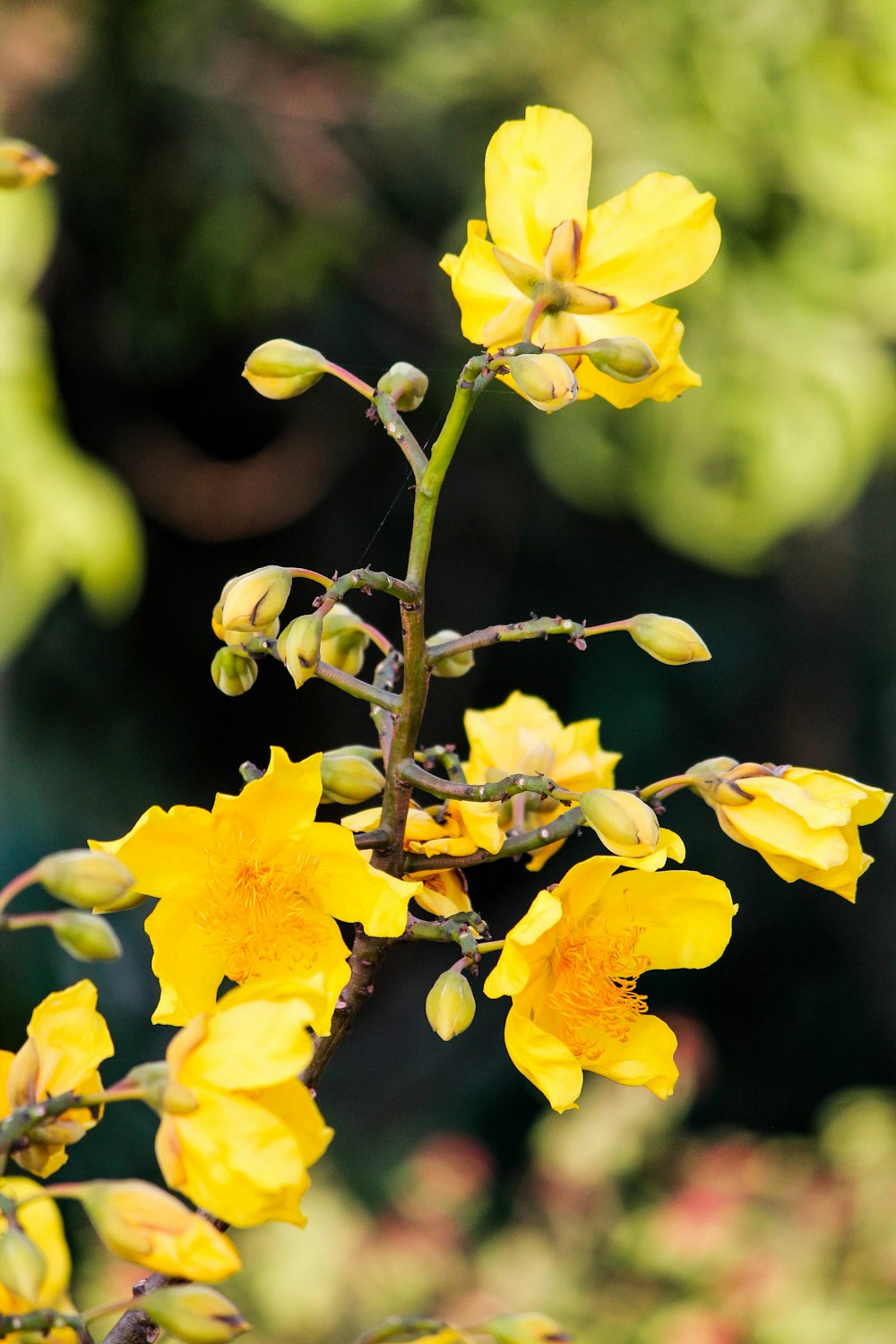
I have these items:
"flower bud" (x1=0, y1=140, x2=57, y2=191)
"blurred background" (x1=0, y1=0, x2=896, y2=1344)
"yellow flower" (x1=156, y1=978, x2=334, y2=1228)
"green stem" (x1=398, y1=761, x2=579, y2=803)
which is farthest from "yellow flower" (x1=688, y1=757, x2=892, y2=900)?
"blurred background" (x1=0, y1=0, x2=896, y2=1344)

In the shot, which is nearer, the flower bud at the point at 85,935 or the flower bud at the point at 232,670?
the flower bud at the point at 85,935

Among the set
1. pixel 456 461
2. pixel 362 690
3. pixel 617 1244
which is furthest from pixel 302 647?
pixel 456 461

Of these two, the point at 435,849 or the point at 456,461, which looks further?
the point at 456,461

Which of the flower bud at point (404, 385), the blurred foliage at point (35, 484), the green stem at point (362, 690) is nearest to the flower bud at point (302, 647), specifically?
the green stem at point (362, 690)

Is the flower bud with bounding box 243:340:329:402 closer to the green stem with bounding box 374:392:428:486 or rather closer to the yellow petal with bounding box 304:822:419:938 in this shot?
the green stem with bounding box 374:392:428:486

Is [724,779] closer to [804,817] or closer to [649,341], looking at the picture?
[804,817]

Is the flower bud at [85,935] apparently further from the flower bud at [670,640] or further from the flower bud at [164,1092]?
the flower bud at [670,640]

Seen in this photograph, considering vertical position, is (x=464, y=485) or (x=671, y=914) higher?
(x=671, y=914)
